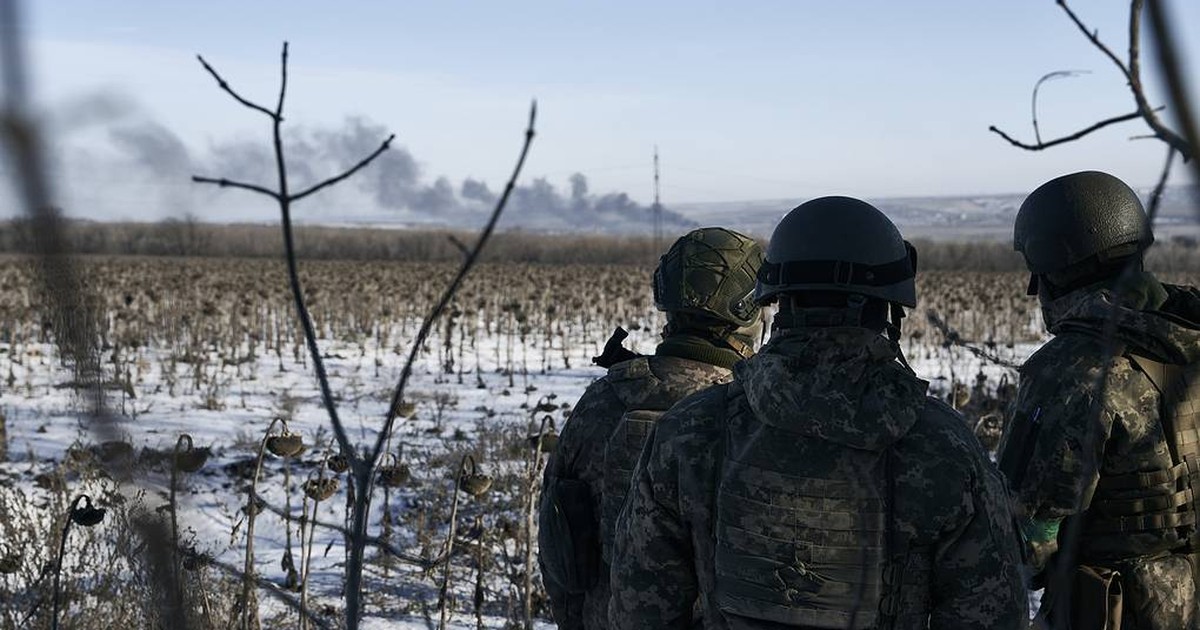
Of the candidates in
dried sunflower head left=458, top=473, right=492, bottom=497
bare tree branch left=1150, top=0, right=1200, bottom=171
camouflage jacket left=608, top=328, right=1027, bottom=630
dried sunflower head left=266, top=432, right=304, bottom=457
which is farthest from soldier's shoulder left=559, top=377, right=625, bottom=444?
bare tree branch left=1150, top=0, right=1200, bottom=171

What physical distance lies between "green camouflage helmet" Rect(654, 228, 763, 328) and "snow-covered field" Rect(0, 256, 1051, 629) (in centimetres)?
107

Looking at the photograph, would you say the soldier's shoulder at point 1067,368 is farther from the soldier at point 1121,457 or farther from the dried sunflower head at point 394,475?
the dried sunflower head at point 394,475

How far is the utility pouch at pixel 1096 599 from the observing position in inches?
104

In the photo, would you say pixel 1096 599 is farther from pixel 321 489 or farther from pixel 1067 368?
pixel 321 489

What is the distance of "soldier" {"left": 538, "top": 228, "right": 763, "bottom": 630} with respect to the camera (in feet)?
9.18

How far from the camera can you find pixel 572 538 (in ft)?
9.25

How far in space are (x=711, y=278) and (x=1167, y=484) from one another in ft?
4.35

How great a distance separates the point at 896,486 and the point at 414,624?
390 centimetres

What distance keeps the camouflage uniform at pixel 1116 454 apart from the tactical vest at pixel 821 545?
911 millimetres

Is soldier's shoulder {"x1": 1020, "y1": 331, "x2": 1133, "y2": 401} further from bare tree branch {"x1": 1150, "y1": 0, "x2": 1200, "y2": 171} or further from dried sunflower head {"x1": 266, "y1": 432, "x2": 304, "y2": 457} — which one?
dried sunflower head {"x1": 266, "y1": 432, "x2": 304, "y2": 457}

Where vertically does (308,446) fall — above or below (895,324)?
below

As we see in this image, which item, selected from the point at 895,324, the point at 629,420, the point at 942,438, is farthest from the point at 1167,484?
the point at 629,420

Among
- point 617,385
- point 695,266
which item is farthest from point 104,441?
point 695,266

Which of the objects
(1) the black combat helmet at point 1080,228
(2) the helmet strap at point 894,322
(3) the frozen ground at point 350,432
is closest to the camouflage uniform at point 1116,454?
(1) the black combat helmet at point 1080,228
